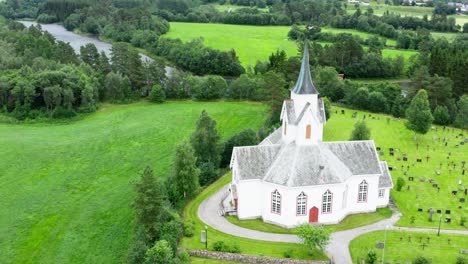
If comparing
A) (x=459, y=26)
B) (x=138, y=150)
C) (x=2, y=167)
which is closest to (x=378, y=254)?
(x=138, y=150)

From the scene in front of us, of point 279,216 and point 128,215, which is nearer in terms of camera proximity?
point 279,216

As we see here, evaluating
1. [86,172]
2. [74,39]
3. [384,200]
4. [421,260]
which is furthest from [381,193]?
[74,39]

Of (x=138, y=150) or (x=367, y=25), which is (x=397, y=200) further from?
(x=367, y=25)

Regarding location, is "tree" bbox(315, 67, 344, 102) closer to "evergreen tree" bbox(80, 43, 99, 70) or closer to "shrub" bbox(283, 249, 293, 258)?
"evergreen tree" bbox(80, 43, 99, 70)

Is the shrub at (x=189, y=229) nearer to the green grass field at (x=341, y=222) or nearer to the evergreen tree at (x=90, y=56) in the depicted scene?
the green grass field at (x=341, y=222)

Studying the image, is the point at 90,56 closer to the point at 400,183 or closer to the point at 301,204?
the point at 301,204

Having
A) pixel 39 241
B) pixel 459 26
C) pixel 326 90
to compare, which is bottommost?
pixel 39 241
